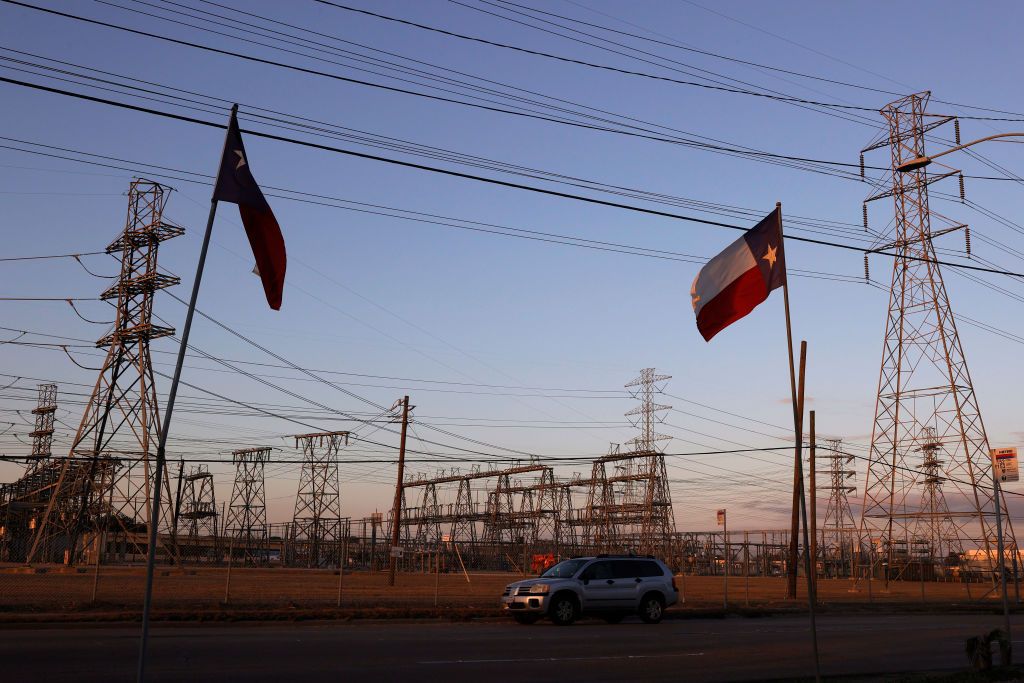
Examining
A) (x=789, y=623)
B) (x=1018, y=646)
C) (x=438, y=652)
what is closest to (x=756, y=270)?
(x=438, y=652)

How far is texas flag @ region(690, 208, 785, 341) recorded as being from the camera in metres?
13.6

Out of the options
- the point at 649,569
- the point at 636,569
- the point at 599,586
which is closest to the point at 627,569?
the point at 636,569

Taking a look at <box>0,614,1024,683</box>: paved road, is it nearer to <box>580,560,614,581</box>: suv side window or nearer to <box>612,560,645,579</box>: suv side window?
<box>580,560,614,581</box>: suv side window

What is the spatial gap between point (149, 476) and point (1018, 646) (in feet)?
106

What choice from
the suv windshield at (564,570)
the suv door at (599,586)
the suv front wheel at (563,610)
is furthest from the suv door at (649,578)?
the suv front wheel at (563,610)

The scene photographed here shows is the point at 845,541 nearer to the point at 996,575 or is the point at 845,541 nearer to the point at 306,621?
the point at 996,575

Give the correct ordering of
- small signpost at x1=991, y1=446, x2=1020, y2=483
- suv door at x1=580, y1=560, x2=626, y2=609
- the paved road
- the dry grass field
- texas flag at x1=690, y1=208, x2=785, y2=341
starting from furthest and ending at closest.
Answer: suv door at x1=580, y1=560, x2=626, y2=609, the dry grass field, small signpost at x1=991, y1=446, x2=1020, y2=483, the paved road, texas flag at x1=690, y1=208, x2=785, y2=341

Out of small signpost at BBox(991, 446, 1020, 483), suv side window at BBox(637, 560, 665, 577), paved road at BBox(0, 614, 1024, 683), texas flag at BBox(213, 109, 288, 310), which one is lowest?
paved road at BBox(0, 614, 1024, 683)

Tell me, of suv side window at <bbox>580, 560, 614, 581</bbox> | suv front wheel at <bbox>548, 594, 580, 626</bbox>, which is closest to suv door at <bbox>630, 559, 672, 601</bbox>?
suv side window at <bbox>580, 560, 614, 581</bbox>

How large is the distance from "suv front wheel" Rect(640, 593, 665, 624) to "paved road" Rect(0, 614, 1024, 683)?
4.64 feet

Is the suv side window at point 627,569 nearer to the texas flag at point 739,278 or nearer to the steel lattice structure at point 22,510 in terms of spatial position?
the texas flag at point 739,278

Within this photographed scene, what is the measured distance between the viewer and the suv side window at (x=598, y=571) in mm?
26297

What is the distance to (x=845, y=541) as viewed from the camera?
86.1m

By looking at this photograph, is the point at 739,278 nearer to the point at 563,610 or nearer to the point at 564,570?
the point at 563,610
